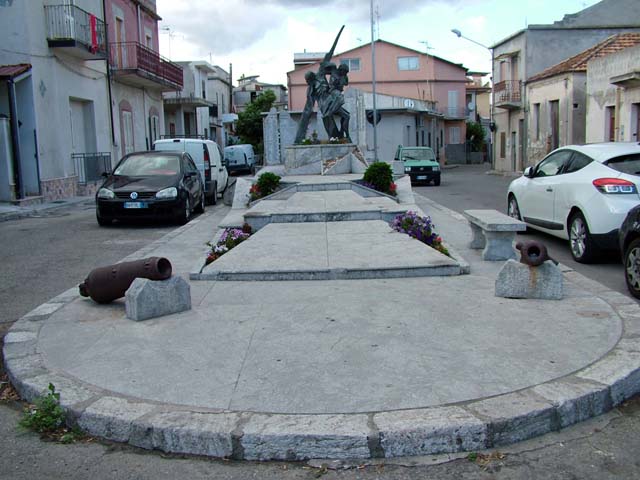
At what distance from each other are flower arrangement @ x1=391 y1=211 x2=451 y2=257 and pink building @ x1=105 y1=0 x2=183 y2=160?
1929cm

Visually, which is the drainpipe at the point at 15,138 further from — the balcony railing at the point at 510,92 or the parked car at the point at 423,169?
the balcony railing at the point at 510,92

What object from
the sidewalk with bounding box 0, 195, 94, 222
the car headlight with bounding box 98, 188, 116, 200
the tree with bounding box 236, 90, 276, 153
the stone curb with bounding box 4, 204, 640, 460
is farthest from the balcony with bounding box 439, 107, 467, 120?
the stone curb with bounding box 4, 204, 640, 460

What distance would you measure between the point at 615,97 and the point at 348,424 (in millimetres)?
22477

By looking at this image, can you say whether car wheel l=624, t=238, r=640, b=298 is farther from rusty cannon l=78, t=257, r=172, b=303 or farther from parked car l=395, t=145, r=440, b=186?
parked car l=395, t=145, r=440, b=186

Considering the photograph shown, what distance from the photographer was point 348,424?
3.59 m

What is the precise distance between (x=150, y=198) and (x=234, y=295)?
710cm

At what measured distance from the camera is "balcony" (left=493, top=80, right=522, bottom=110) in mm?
36312

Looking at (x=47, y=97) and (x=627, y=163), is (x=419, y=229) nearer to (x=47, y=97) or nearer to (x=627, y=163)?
(x=627, y=163)

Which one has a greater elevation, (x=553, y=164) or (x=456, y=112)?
(x=456, y=112)

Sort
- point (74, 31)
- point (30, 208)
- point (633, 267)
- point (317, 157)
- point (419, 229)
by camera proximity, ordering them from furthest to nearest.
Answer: point (74, 31), point (317, 157), point (30, 208), point (419, 229), point (633, 267)

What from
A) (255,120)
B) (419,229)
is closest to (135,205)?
(419,229)

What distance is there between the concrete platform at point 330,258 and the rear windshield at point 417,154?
61.4 ft

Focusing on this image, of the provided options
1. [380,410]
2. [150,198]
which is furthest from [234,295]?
[150,198]

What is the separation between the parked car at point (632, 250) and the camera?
263 inches
